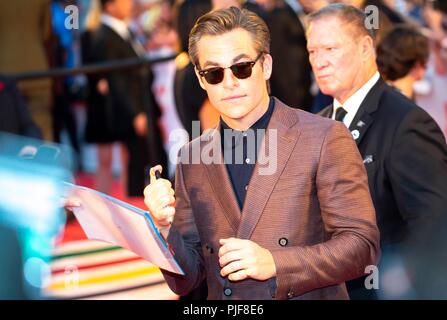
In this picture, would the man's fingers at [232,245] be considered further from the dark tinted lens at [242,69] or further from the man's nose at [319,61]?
the man's nose at [319,61]

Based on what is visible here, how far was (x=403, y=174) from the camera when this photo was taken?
368 centimetres

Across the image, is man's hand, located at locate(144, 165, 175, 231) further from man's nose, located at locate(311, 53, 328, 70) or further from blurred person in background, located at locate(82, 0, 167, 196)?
blurred person in background, located at locate(82, 0, 167, 196)

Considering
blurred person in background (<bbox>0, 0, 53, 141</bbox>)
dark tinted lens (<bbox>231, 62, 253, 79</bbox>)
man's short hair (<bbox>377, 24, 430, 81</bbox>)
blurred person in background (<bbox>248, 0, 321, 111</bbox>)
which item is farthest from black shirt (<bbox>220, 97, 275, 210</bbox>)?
blurred person in background (<bbox>0, 0, 53, 141</bbox>)

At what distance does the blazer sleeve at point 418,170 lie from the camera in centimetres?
365

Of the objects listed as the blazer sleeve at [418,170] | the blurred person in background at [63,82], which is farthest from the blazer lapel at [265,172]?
the blurred person in background at [63,82]

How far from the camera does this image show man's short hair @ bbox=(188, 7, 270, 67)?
3051 mm

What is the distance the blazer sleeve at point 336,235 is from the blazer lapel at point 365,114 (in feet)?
2.91

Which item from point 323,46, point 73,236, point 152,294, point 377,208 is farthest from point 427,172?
point 73,236

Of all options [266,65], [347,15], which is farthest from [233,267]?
[347,15]

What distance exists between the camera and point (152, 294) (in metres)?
6.28

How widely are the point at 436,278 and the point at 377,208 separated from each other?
34 centimetres

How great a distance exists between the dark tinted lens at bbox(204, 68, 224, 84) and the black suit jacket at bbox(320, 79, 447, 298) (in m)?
0.95

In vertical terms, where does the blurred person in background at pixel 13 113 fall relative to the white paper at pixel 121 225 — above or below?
above

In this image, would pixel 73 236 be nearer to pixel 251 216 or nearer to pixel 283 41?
pixel 283 41
